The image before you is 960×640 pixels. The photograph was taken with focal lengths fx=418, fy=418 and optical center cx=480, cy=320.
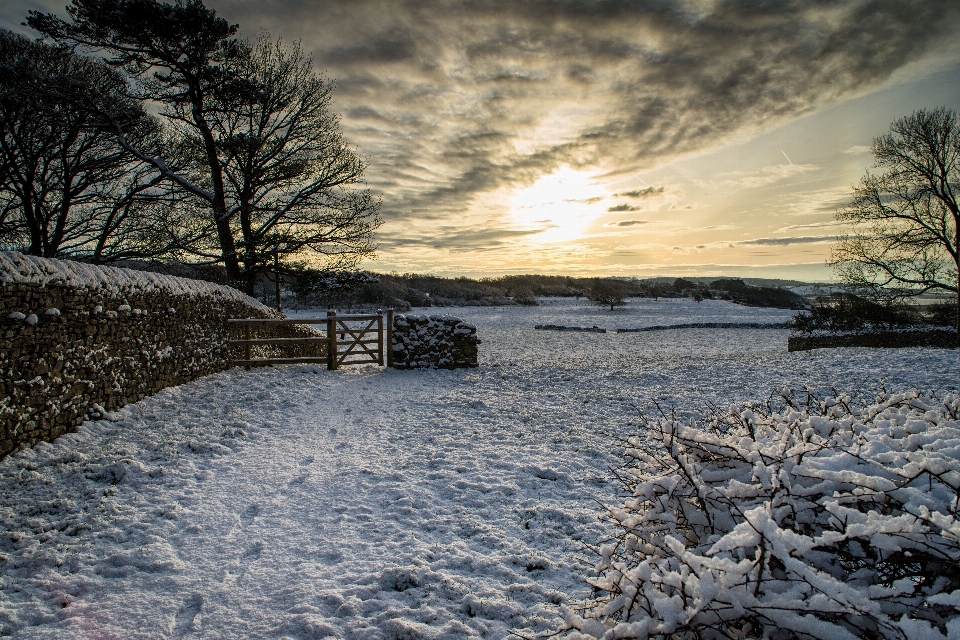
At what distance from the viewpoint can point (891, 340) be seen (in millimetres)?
15625

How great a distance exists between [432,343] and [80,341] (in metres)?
7.51

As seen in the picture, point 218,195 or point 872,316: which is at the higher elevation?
point 218,195

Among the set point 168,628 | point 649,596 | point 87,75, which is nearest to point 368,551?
point 168,628

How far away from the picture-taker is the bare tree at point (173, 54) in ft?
36.6

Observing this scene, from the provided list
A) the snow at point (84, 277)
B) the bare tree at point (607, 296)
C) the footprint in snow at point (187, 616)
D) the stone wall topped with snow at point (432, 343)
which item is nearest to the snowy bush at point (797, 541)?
the footprint in snow at point (187, 616)

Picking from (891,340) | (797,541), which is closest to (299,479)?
(797,541)

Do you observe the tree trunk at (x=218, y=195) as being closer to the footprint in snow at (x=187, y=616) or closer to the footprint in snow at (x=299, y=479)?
the footprint in snow at (x=299, y=479)

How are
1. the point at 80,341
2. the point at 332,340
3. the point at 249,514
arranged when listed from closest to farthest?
1. the point at 249,514
2. the point at 80,341
3. the point at 332,340

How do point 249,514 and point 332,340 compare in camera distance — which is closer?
point 249,514

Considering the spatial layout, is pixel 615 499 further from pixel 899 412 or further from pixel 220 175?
pixel 220 175

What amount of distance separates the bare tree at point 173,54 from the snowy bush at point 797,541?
50.9 ft

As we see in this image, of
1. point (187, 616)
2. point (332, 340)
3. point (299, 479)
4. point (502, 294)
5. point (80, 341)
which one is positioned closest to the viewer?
point (187, 616)

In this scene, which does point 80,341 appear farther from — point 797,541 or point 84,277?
point 797,541

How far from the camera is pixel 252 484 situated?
15.8 ft
